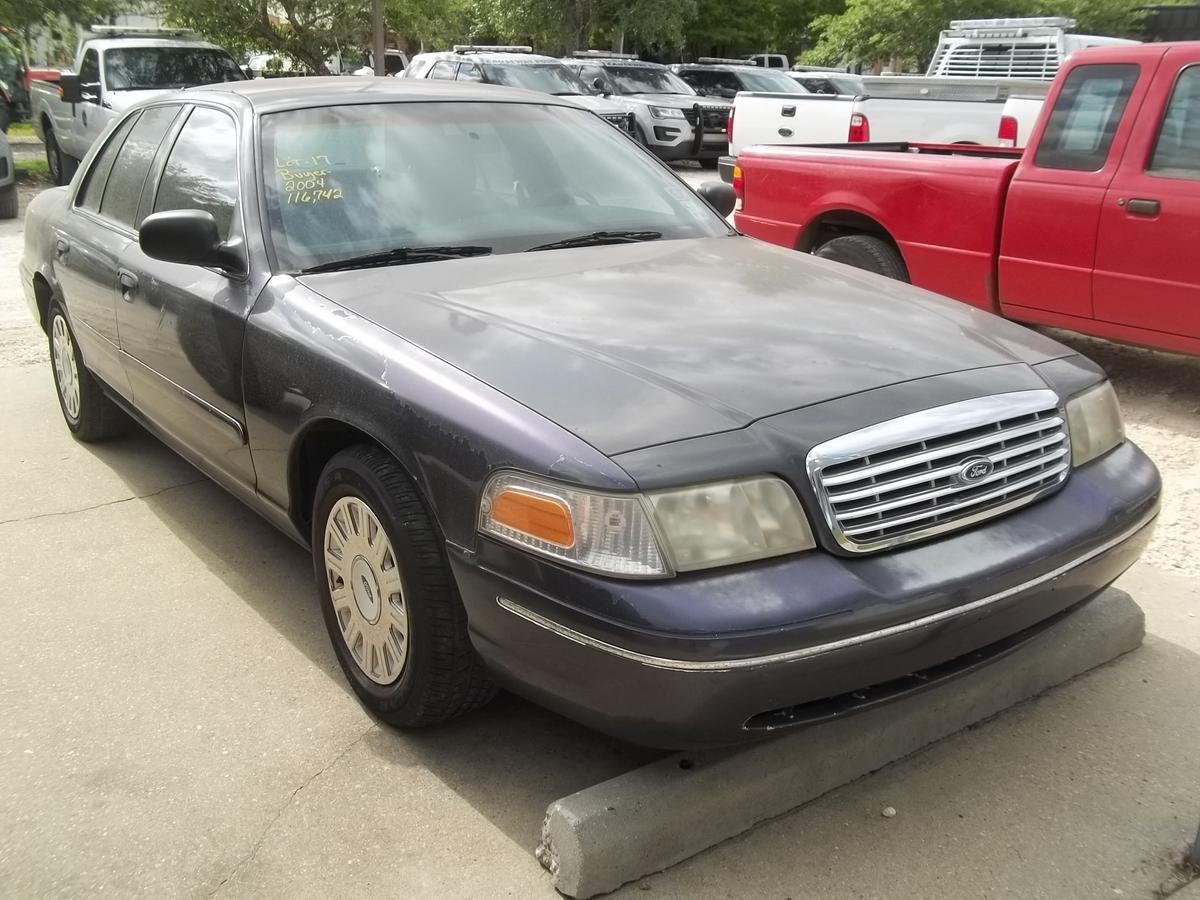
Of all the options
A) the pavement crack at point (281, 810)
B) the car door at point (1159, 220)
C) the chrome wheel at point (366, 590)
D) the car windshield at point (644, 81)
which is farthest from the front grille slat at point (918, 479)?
the car windshield at point (644, 81)

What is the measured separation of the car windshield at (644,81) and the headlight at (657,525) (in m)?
17.7

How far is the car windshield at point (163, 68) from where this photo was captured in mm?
14164

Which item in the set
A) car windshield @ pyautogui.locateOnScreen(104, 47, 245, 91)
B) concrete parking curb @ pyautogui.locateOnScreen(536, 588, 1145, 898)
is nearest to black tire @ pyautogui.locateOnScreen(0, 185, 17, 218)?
car windshield @ pyautogui.locateOnScreen(104, 47, 245, 91)

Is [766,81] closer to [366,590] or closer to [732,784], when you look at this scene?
[366,590]

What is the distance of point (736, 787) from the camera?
8.86 ft

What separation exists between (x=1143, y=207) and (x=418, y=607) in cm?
436

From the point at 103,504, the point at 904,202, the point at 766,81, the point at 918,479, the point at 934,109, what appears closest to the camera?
the point at 918,479

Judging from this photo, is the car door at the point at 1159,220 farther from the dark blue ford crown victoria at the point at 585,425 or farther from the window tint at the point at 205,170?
the window tint at the point at 205,170

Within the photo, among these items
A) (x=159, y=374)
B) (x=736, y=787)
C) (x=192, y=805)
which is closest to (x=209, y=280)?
(x=159, y=374)

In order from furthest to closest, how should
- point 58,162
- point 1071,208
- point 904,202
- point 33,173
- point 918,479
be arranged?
point 33,173 < point 58,162 < point 904,202 < point 1071,208 < point 918,479

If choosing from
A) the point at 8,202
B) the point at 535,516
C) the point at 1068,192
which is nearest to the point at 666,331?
the point at 535,516

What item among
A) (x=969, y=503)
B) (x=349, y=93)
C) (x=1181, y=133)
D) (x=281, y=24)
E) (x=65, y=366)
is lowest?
(x=65, y=366)

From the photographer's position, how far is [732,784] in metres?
2.70

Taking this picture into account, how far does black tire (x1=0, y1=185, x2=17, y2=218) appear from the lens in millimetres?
12627
